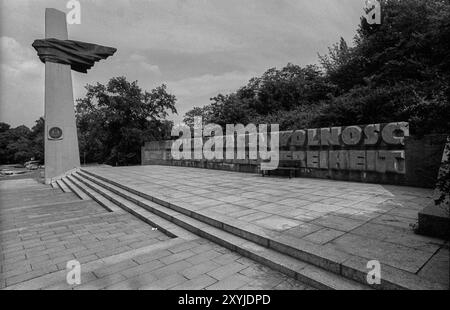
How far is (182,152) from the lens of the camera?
Result: 1750 cm

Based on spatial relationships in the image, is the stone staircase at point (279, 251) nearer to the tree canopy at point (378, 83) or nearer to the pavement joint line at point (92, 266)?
the pavement joint line at point (92, 266)

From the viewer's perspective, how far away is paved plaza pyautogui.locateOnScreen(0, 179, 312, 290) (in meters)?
2.80

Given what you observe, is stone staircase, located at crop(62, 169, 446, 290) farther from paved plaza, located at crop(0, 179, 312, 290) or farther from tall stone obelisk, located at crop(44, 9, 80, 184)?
tall stone obelisk, located at crop(44, 9, 80, 184)

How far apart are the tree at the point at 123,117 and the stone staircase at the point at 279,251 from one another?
20.6m

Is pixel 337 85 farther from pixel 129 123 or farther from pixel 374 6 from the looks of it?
pixel 129 123

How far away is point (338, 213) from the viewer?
4.62 meters

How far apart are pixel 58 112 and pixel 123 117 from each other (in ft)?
25.5

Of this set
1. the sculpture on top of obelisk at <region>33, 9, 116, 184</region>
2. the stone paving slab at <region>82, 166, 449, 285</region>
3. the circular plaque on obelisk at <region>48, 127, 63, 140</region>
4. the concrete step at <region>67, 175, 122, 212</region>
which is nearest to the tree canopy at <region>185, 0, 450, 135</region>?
the stone paving slab at <region>82, 166, 449, 285</region>

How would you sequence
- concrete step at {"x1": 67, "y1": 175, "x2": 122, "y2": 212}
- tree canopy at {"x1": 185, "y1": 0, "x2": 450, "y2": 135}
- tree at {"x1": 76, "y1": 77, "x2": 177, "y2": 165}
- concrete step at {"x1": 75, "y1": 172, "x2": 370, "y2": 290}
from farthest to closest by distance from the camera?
tree at {"x1": 76, "y1": 77, "x2": 177, "y2": 165}
tree canopy at {"x1": 185, "y1": 0, "x2": 450, "y2": 135}
concrete step at {"x1": 67, "y1": 175, "x2": 122, "y2": 212}
concrete step at {"x1": 75, "y1": 172, "x2": 370, "y2": 290}

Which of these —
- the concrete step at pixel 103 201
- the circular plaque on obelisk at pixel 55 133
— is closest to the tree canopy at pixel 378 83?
the concrete step at pixel 103 201

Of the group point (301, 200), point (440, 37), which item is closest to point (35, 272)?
point (301, 200)

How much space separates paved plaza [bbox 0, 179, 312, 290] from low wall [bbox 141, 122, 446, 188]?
5.26 meters

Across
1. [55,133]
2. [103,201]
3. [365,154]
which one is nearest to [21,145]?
[55,133]

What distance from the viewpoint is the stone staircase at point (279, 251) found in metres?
2.51
